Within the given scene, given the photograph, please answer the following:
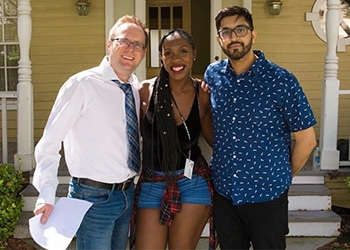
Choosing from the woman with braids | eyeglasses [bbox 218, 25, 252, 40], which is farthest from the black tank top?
eyeglasses [bbox 218, 25, 252, 40]

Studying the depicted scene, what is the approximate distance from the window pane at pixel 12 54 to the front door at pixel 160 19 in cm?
202

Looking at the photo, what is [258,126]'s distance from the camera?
2.05 meters

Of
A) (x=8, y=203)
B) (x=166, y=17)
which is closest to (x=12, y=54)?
(x=166, y=17)

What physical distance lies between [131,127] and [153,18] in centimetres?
514

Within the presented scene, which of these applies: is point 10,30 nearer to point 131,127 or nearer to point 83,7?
point 83,7

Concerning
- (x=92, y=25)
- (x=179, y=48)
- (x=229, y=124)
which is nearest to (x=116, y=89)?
(x=179, y=48)

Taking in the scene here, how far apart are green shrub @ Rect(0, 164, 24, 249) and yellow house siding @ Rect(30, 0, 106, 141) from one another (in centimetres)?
221

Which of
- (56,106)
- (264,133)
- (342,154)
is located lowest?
(342,154)

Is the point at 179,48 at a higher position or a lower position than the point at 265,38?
lower

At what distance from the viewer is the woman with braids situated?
2211 mm

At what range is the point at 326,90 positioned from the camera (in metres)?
4.41

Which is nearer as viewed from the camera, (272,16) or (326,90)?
(326,90)

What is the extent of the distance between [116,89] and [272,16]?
4342 millimetres

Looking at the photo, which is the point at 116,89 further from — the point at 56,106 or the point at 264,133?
the point at 264,133
